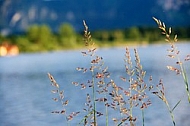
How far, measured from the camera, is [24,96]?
83.8ft

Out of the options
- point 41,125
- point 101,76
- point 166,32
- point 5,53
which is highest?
point 5,53

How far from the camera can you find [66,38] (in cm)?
13738

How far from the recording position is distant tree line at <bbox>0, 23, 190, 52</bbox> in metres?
132

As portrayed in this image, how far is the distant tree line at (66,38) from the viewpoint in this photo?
433ft

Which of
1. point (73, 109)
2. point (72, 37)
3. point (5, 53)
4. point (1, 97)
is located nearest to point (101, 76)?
point (73, 109)

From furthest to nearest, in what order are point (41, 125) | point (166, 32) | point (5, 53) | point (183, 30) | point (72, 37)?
point (183, 30)
point (72, 37)
point (5, 53)
point (41, 125)
point (166, 32)

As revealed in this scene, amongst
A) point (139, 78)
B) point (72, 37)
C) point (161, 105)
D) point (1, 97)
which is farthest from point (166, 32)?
A: point (72, 37)

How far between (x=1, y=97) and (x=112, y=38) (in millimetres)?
127792

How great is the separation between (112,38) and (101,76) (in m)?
147

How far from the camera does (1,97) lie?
82.6 ft

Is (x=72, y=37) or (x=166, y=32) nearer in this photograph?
(x=166, y=32)

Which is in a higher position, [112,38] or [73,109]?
[112,38]

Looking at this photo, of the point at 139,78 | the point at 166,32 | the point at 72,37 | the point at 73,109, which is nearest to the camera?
the point at 166,32

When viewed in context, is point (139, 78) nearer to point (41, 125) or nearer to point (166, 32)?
point (166, 32)
